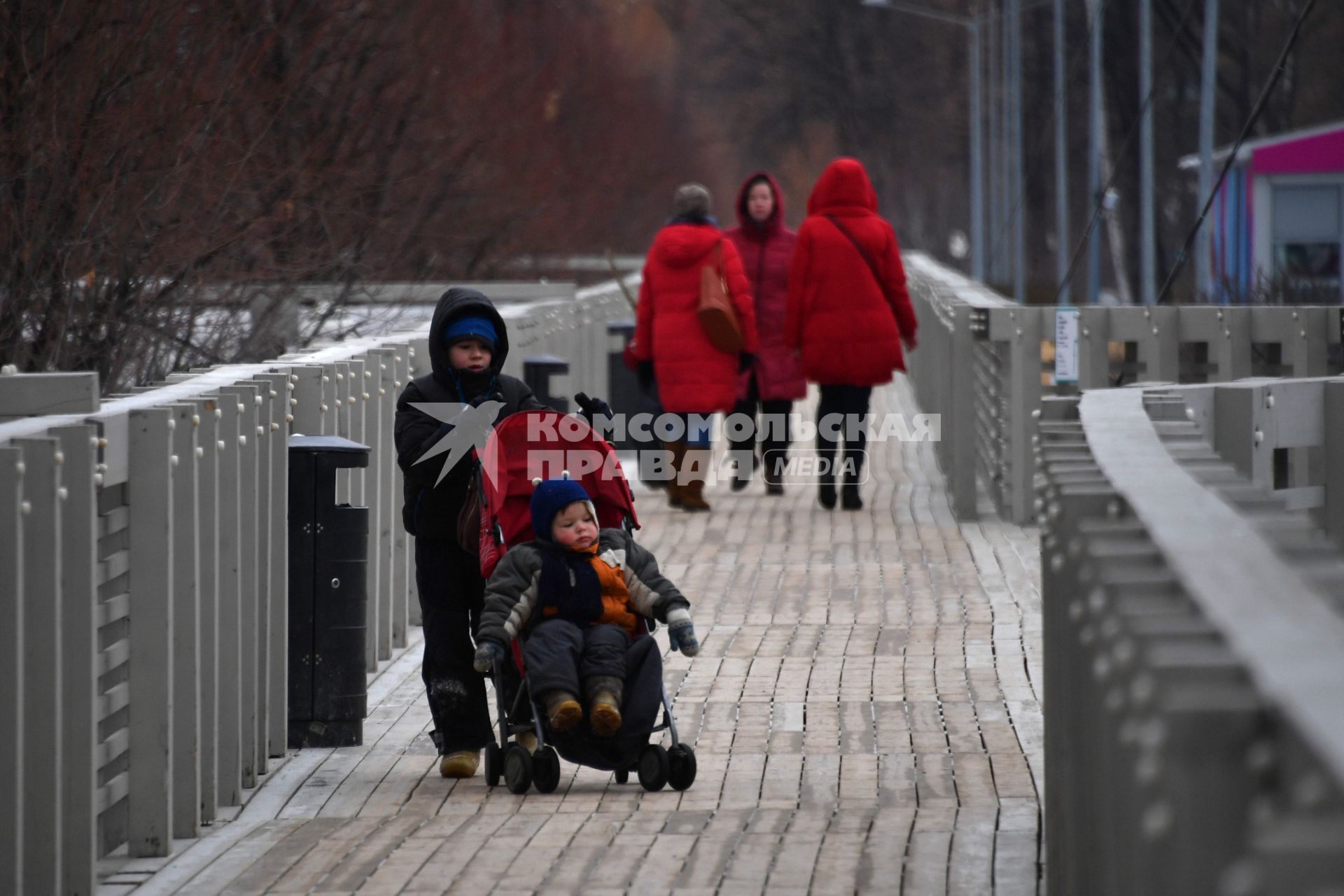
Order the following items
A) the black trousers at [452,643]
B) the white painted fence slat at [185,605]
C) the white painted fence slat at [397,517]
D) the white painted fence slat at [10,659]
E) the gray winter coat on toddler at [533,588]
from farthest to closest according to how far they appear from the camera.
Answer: the white painted fence slat at [397,517], the black trousers at [452,643], the gray winter coat on toddler at [533,588], the white painted fence slat at [185,605], the white painted fence slat at [10,659]

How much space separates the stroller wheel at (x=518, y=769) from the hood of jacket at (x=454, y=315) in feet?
3.77

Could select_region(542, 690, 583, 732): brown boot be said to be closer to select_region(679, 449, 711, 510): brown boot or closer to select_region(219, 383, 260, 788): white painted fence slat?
select_region(219, 383, 260, 788): white painted fence slat

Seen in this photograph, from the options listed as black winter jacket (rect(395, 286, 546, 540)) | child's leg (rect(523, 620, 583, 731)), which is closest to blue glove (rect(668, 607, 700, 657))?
child's leg (rect(523, 620, 583, 731))

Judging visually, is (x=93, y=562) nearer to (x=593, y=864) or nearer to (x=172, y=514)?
(x=172, y=514)

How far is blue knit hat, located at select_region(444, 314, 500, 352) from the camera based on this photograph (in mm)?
6695

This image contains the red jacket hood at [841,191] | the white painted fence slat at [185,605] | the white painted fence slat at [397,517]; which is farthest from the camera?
the red jacket hood at [841,191]

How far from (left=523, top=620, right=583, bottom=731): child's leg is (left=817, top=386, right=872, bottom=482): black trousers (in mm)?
6999

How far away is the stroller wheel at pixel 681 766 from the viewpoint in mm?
6328

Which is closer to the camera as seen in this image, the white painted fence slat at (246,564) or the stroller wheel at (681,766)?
the white painted fence slat at (246,564)

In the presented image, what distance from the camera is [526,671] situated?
6320 mm

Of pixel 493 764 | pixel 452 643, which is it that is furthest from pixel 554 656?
pixel 452 643

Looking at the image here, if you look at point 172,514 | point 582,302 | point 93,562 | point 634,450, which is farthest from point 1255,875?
point 582,302

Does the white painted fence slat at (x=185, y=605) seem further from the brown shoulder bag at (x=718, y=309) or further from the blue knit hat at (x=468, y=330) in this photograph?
the brown shoulder bag at (x=718, y=309)

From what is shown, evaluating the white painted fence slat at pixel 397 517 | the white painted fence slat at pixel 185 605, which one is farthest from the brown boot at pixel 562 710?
the white painted fence slat at pixel 397 517
